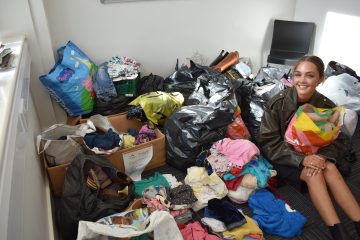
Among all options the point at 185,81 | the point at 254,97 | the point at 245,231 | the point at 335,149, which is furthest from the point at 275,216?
the point at 185,81

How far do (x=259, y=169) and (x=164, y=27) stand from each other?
164 centimetres

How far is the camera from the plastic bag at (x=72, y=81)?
2.05m

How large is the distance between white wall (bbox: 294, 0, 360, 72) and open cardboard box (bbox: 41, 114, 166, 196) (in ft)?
7.39

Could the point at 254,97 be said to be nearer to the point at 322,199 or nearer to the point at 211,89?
the point at 211,89

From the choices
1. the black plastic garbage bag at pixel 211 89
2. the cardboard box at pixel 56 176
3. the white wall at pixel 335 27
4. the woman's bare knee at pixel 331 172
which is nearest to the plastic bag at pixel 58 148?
the cardboard box at pixel 56 176

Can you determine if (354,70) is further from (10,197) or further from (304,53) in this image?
(10,197)

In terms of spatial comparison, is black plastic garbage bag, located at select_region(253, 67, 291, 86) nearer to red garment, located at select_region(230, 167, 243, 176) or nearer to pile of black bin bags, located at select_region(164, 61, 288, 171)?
pile of black bin bags, located at select_region(164, 61, 288, 171)

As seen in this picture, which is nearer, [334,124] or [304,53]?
[334,124]

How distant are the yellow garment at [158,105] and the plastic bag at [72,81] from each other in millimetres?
391

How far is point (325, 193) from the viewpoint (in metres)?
1.56

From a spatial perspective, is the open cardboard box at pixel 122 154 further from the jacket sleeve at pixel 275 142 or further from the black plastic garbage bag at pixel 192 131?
the jacket sleeve at pixel 275 142

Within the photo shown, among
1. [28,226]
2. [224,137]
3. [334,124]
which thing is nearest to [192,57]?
[224,137]

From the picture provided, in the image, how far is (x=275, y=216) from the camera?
163 centimetres

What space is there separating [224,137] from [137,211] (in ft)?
3.00
